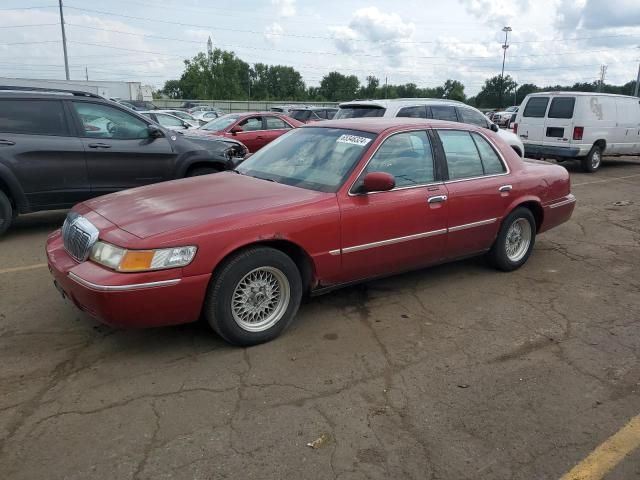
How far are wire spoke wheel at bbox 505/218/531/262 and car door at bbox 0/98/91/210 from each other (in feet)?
17.0

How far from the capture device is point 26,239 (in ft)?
21.4

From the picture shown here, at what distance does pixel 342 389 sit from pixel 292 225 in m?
1.19

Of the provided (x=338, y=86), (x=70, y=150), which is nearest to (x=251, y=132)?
(x=70, y=150)

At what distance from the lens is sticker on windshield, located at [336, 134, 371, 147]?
14.4 feet

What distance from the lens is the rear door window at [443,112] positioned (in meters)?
9.90

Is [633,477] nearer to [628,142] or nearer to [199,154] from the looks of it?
[199,154]

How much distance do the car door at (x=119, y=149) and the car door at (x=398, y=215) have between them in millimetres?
4020

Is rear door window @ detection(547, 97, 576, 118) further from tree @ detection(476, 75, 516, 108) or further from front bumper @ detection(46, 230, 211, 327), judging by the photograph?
tree @ detection(476, 75, 516, 108)

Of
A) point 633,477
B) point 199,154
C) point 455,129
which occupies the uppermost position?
point 455,129

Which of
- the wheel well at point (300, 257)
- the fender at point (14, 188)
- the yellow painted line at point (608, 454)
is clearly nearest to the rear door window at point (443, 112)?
the wheel well at point (300, 257)

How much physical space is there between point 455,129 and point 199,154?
4004mm

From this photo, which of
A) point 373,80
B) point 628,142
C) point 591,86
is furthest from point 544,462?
point 373,80

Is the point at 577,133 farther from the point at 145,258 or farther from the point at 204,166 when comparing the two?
the point at 145,258

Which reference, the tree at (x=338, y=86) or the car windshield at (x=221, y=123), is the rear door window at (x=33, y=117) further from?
the tree at (x=338, y=86)
